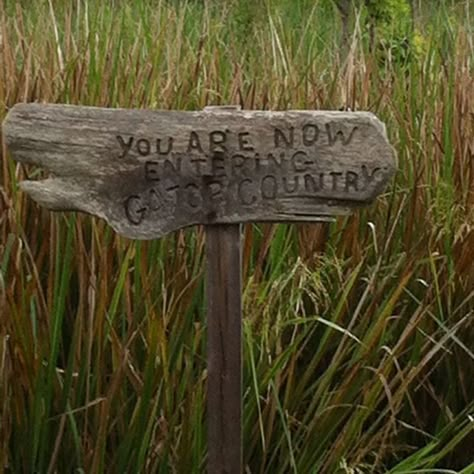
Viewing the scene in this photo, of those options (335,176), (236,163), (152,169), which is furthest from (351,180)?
(152,169)

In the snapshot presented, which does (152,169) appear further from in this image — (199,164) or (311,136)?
(311,136)

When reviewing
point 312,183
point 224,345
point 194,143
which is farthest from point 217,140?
point 224,345

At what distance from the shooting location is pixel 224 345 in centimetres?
161

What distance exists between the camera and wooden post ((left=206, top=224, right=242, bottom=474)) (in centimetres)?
159

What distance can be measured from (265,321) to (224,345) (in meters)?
0.14

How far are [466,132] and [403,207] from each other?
205 mm

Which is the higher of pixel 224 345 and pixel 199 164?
pixel 199 164

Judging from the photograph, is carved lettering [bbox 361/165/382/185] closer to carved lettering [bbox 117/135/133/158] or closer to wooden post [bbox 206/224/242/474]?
wooden post [bbox 206/224/242/474]

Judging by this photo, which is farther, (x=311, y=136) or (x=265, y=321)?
(x=265, y=321)

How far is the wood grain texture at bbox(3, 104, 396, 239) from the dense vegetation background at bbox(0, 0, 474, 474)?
0.15 meters

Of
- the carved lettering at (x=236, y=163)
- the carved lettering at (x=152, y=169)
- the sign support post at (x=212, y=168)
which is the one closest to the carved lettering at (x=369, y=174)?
the sign support post at (x=212, y=168)

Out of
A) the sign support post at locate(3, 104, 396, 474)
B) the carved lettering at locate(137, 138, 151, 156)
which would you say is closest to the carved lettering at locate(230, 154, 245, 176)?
the sign support post at locate(3, 104, 396, 474)

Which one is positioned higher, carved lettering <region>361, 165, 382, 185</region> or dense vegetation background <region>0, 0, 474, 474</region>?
carved lettering <region>361, 165, 382, 185</region>

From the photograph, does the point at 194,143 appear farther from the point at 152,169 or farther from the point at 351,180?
the point at 351,180
